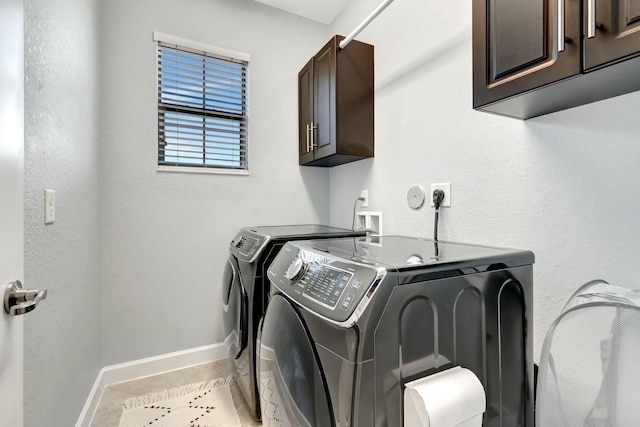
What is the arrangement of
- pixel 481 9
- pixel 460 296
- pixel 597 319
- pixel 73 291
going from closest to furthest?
1. pixel 597 319
2. pixel 460 296
3. pixel 481 9
4. pixel 73 291

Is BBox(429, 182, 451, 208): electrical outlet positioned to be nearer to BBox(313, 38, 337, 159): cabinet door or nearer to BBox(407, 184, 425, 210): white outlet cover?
BBox(407, 184, 425, 210): white outlet cover

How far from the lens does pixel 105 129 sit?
1872 mm

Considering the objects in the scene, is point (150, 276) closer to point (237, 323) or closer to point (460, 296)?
point (237, 323)

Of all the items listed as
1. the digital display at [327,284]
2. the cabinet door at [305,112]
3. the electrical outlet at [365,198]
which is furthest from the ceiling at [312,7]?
the digital display at [327,284]

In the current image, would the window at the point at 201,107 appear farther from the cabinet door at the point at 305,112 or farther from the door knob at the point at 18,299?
the door knob at the point at 18,299

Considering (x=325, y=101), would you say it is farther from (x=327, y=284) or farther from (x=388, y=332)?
(x=388, y=332)

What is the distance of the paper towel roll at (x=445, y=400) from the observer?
70 cm

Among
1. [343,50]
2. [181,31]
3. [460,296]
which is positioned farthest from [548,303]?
[181,31]

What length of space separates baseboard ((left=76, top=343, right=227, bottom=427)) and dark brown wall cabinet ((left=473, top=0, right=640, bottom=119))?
2.41 metres

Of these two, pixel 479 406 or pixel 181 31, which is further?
pixel 181 31

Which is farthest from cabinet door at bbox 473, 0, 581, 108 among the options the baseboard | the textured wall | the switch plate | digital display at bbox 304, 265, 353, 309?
the baseboard

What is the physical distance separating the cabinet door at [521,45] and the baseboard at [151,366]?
2.40 m

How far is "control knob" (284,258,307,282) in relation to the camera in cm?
98

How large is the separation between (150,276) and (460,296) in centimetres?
205
